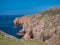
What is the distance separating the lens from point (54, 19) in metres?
92.6

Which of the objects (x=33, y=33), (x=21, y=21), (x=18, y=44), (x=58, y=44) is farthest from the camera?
(x=21, y=21)

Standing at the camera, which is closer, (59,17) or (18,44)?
(18,44)

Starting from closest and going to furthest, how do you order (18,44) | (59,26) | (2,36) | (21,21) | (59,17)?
(18,44), (2,36), (59,26), (59,17), (21,21)

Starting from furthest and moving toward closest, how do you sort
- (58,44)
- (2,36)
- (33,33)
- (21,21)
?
(21,21)
(33,33)
(58,44)
(2,36)

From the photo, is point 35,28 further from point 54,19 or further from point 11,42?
point 11,42

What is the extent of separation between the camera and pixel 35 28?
106 metres

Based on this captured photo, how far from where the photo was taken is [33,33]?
100000 mm

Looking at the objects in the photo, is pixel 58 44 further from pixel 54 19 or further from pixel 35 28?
pixel 35 28

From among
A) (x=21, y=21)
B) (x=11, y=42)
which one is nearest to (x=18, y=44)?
(x=11, y=42)

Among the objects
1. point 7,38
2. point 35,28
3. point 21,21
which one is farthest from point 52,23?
point 21,21

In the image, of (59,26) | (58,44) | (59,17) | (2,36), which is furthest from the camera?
(59,17)

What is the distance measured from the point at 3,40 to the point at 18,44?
146 cm

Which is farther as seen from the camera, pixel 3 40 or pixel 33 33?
pixel 33 33

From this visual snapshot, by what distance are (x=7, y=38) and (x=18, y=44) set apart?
1.74 metres
